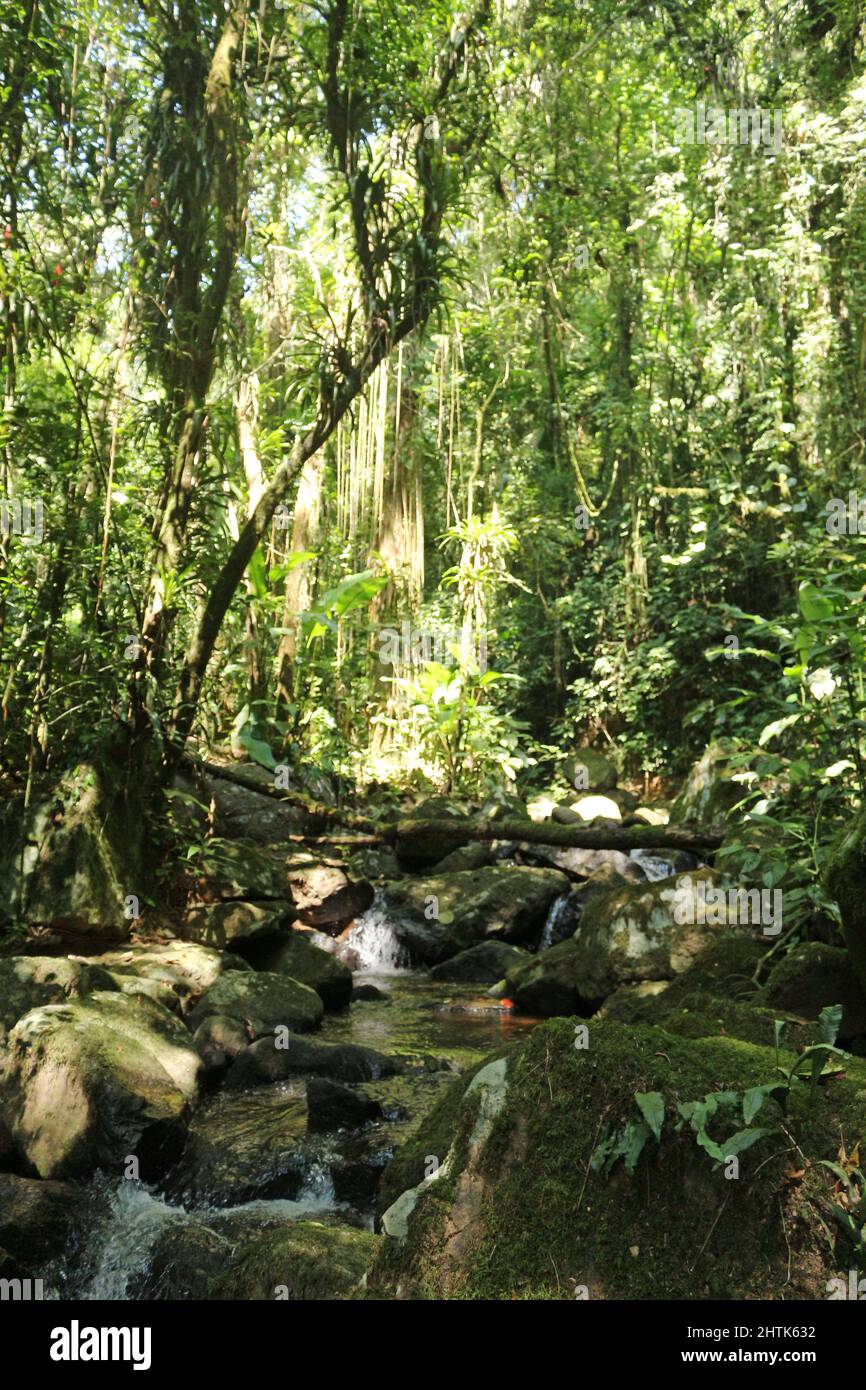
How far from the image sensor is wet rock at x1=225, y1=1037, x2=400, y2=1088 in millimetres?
5062

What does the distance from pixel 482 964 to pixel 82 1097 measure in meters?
3.96

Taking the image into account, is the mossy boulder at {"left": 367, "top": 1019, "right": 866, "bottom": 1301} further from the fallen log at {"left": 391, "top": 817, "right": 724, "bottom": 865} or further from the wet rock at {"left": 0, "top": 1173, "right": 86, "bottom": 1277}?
the fallen log at {"left": 391, "top": 817, "right": 724, "bottom": 865}

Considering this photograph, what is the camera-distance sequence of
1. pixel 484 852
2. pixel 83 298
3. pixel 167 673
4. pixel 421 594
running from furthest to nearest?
pixel 421 594 < pixel 484 852 < pixel 167 673 < pixel 83 298

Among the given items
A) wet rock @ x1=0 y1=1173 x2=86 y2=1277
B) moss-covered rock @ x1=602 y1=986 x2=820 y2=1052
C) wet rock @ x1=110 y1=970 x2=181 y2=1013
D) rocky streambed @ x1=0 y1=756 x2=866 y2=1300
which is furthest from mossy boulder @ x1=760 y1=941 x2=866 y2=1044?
wet rock @ x1=110 y1=970 x2=181 y2=1013

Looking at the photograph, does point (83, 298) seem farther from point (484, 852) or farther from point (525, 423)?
point (525, 423)

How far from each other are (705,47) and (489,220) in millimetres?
2592

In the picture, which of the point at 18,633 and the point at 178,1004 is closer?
the point at 178,1004

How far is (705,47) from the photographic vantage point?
10031mm

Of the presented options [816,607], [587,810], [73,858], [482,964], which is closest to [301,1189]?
[73,858]

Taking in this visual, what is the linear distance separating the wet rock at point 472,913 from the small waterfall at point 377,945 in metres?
0.07

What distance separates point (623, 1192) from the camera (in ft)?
6.55

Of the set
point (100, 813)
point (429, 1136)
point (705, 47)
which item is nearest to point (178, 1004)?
point (100, 813)

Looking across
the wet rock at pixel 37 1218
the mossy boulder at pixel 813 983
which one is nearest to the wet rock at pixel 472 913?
the mossy boulder at pixel 813 983

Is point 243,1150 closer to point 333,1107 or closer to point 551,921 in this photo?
point 333,1107
